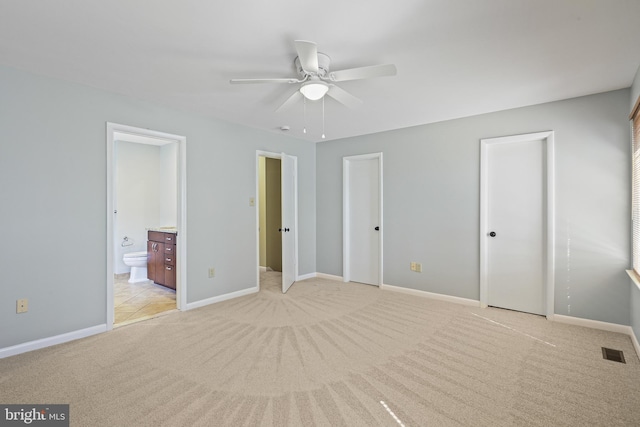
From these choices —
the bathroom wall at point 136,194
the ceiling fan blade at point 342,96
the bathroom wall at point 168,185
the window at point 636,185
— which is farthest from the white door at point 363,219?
the bathroom wall at point 136,194

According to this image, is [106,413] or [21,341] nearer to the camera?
[106,413]

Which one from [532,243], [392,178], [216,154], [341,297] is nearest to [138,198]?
[216,154]

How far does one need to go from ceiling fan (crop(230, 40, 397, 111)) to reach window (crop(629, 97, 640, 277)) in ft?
7.76

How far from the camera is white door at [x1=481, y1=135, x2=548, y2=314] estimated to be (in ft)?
11.5

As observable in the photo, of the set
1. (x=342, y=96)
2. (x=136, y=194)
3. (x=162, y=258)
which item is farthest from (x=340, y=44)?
(x=136, y=194)

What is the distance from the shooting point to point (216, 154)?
404 cm

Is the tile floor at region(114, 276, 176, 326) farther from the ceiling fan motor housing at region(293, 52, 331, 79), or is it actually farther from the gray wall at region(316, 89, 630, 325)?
the ceiling fan motor housing at region(293, 52, 331, 79)

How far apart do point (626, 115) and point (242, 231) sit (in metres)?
4.53

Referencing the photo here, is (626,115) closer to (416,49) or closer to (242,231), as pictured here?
(416,49)

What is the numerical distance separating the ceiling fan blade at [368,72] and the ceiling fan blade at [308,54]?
0.57ft

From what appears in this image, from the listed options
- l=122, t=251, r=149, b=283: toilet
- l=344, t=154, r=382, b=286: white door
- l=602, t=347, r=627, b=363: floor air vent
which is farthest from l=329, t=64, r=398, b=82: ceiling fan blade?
l=122, t=251, r=149, b=283: toilet

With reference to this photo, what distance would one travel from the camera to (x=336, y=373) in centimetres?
229

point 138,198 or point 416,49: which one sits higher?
point 416,49

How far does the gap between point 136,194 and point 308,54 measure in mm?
5242
